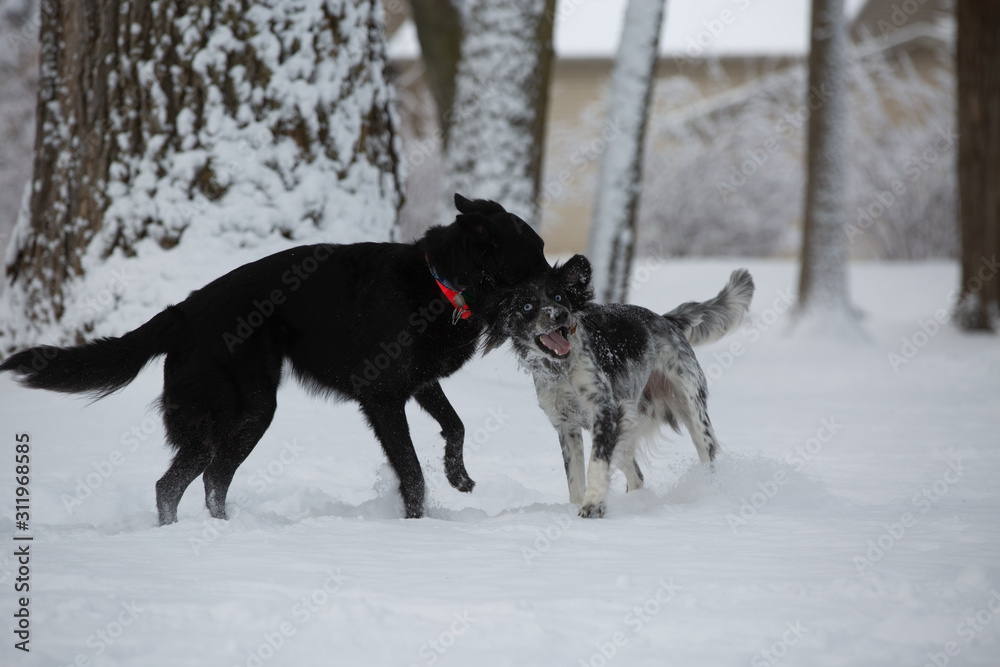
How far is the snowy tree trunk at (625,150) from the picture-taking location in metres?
9.48

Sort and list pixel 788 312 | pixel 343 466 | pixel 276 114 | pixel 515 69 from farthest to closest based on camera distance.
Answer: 1. pixel 788 312
2. pixel 515 69
3. pixel 276 114
4. pixel 343 466

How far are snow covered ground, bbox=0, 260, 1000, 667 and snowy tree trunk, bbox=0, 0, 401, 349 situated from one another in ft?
2.35

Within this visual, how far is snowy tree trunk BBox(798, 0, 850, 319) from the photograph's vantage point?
41.0ft

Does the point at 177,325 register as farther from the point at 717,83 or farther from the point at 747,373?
the point at 717,83

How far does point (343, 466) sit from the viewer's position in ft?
14.7

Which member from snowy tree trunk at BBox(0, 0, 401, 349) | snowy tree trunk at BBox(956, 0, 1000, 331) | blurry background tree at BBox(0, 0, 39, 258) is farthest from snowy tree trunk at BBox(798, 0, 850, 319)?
blurry background tree at BBox(0, 0, 39, 258)

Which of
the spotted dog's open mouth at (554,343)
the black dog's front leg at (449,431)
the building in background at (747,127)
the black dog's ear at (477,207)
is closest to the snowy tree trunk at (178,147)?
the black dog's front leg at (449,431)

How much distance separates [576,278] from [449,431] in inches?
38.2

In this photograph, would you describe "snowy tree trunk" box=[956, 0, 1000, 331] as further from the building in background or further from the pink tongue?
the pink tongue

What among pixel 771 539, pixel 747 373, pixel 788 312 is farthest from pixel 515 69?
pixel 788 312

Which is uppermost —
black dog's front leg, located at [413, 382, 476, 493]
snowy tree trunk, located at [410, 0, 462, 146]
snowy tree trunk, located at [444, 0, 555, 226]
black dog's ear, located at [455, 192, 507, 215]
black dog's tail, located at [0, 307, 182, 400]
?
snowy tree trunk, located at [410, 0, 462, 146]

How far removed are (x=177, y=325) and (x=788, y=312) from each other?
37.6ft

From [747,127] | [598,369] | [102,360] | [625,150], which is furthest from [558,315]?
[747,127]

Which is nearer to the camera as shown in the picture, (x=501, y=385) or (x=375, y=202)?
(x=375, y=202)
